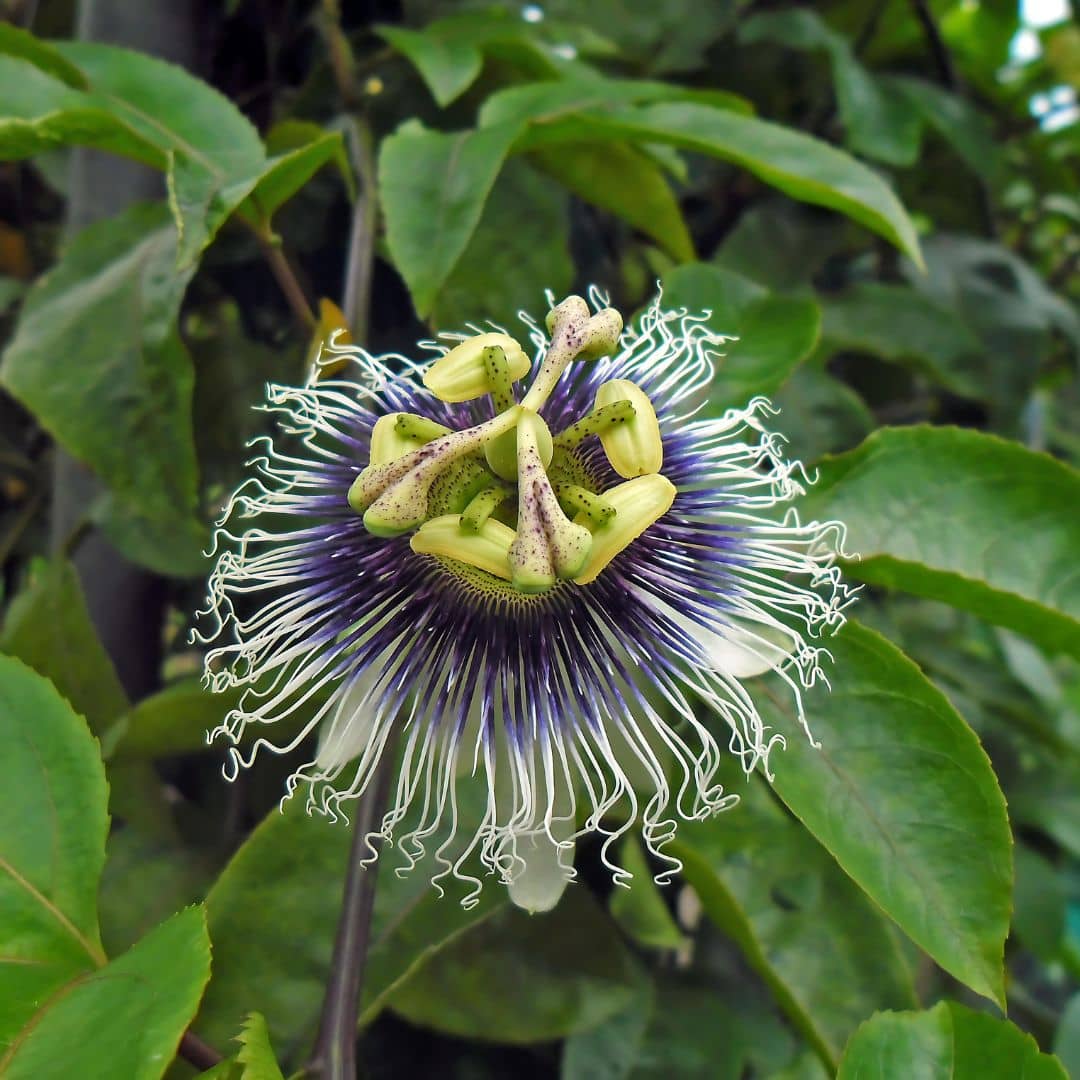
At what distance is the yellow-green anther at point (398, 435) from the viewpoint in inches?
23.5

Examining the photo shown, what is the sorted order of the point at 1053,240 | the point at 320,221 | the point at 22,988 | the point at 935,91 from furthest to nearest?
1. the point at 1053,240
2. the point at 935,91
3. the point at 320,221
4. the point at 22,988

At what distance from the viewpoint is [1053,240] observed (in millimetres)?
1911

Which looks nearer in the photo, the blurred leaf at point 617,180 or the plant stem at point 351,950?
the plant stem at point 351,950

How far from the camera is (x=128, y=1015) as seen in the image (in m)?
0.54

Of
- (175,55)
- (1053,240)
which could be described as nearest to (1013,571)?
(175,55)

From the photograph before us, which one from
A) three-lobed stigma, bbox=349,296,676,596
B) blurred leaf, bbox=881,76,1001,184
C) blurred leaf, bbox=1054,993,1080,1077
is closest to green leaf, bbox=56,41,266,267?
three-lobed stigma, bbox=349,296,676,596

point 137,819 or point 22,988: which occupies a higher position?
point 22,988

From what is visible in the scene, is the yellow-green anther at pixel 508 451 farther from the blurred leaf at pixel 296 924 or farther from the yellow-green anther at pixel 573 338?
the blurred leaf at pixel 296 924

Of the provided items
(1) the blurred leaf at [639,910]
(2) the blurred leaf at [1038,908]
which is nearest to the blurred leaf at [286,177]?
(1) the blurred leaf at [639,910]

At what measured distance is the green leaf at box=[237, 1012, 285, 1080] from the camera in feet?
1.82

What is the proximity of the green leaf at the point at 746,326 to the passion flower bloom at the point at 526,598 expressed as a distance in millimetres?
72

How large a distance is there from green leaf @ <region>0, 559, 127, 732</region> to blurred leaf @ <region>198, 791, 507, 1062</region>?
31 centimetres

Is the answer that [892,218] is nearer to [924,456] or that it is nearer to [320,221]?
[924,456]

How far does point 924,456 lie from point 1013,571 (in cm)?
11
